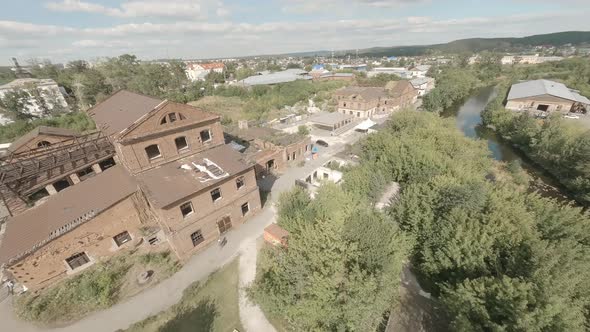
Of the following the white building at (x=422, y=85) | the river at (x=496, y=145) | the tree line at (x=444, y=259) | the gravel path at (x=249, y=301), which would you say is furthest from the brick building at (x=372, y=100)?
the gravel path at (x=249, y=301)

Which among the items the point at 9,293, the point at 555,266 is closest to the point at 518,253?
the point at 555,266

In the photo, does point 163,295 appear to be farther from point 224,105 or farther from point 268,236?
point 224,105

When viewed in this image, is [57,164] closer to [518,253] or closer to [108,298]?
[108,298]

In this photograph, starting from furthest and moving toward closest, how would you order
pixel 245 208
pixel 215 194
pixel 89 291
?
1. pixel 245 208
2. pixel 215 194
3. pixel 89 291

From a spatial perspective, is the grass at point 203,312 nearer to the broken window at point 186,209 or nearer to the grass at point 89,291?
the grass at point 89,291

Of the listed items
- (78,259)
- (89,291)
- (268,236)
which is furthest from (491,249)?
(78,259)

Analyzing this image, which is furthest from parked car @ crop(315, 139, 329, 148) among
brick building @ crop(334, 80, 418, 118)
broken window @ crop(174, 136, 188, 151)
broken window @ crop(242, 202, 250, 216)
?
broken window @ crop(174, 136, 188, 151)

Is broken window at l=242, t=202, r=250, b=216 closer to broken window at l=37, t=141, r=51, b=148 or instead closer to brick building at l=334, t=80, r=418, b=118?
broken window at l=37, t=141, r=51, b=148
